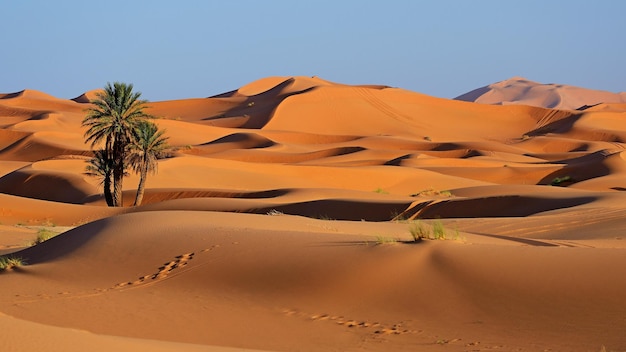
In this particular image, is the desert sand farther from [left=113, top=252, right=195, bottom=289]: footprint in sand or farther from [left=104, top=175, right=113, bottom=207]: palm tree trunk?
[left=104, top=175, right=113, bottom=207]: palm tree trunk

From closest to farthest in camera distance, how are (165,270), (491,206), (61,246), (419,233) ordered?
(419,233)
(165,270)
(61,246)
(491,206)

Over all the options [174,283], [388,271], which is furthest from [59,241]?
[388,271]

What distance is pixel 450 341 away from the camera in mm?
8180

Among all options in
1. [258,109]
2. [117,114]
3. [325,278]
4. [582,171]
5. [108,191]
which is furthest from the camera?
[258,109]

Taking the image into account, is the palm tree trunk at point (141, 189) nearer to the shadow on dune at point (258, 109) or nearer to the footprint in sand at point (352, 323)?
the footprint in sand at point (352, 323)

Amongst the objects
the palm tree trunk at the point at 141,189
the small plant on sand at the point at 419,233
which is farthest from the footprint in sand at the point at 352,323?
the palm tree trunk at the point at 141,189

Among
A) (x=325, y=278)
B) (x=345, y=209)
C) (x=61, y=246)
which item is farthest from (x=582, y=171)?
(x=325, y=278)

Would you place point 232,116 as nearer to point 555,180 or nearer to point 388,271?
point 555,180

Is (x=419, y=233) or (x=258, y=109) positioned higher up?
(x=258, y=109)

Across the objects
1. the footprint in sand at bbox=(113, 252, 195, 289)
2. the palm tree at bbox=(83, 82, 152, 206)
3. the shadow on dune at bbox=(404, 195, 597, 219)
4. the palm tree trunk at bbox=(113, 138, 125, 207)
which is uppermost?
the palm tree at bbox=(83, 82, 152, 206)

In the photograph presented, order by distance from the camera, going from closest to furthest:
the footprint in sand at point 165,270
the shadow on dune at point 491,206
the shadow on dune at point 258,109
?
the footprint in sand at point 165,270
the shadow on dune at point 491,206
the shadow on dune at point 258,109

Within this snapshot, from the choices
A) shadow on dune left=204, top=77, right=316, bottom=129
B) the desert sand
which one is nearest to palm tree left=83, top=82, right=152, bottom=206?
the desert sand

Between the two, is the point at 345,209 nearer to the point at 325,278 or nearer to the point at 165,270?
the point at 165,270

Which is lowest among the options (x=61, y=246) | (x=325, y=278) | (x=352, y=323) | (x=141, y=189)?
(x=352, y=323)
